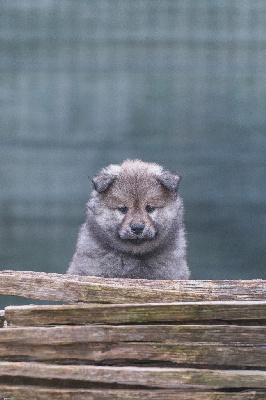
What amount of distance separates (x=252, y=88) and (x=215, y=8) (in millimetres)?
826

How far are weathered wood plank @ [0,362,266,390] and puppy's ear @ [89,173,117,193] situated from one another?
7.34 ft

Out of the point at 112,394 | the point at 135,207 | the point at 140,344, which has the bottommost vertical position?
the point at 112,394

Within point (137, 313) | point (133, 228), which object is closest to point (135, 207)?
point (133, 228)

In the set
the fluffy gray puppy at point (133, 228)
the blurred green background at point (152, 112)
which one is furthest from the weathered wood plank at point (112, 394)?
the blurred green background at point (152, 112)

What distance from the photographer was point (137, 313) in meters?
1.98

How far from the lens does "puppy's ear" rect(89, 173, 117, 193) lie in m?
4.09

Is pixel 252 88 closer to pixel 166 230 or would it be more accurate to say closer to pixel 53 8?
pixel 53 8

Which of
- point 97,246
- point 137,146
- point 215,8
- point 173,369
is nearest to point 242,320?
point 173,369

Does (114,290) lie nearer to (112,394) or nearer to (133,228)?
(112,394)

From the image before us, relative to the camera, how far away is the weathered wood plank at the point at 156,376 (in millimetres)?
1880

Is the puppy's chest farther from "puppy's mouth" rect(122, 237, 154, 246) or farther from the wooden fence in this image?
the wooden fence

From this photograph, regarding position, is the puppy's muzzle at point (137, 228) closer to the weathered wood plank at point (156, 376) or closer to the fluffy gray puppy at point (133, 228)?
the fluffy gray puppy at point (133, 228)

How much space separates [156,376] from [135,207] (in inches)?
87.2

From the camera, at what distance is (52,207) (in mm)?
6738
